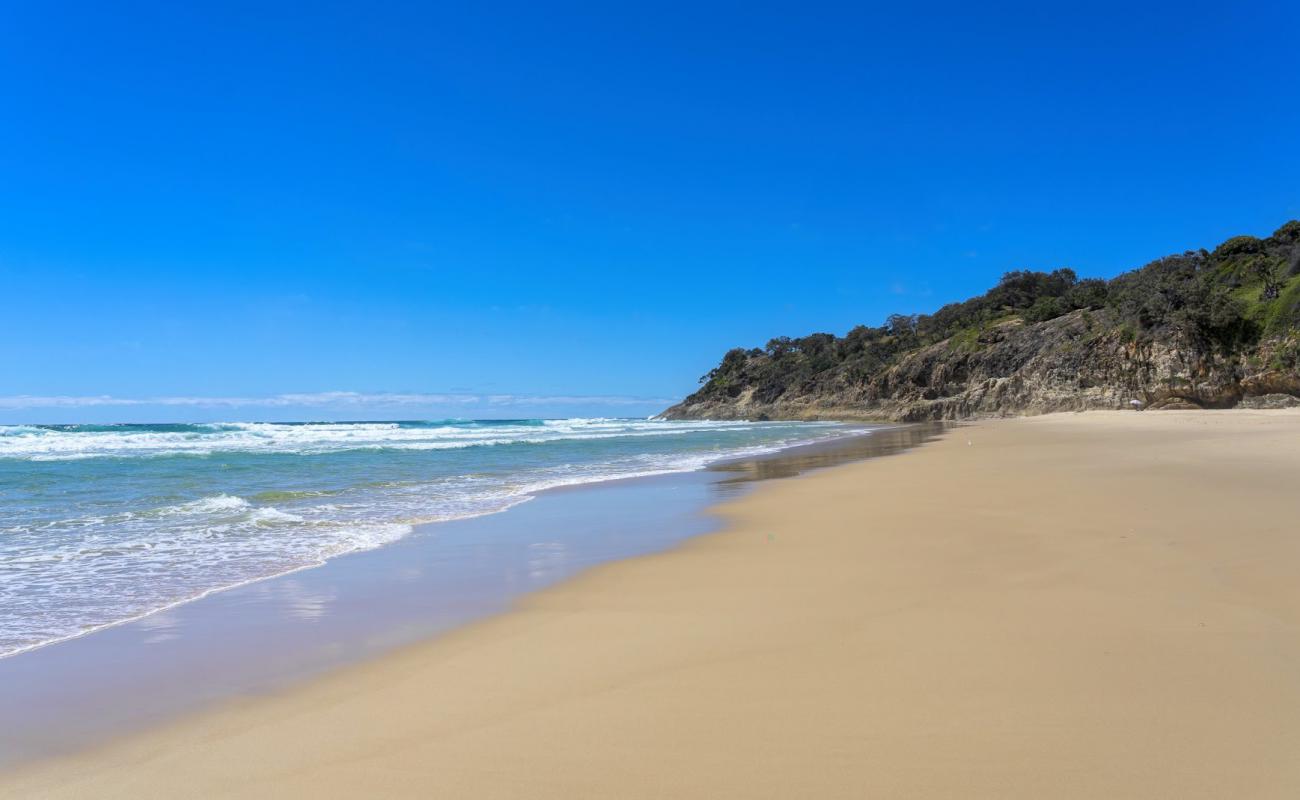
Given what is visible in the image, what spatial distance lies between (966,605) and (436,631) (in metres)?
3.38

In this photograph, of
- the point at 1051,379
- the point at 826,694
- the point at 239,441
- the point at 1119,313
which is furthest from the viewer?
the point at 1051,379

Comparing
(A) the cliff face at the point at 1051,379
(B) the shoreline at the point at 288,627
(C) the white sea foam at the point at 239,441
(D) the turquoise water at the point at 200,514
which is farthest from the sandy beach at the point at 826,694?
(A) the cliff face at the point at 1051,379

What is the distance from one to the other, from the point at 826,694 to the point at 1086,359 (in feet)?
146

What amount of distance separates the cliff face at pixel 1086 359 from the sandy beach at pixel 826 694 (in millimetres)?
30850

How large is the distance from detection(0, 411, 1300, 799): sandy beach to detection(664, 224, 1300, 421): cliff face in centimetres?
3085

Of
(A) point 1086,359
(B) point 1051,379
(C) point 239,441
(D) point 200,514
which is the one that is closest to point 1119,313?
(A) point 1086,359

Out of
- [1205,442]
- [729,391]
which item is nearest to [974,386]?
[1205,442]

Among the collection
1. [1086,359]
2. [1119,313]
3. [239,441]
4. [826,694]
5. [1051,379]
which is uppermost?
[1119,313]

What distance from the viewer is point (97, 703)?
3.54 m

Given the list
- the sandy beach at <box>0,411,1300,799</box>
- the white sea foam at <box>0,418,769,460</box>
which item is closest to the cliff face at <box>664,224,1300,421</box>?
the white sea foam at <box>0,418,769,460</box>

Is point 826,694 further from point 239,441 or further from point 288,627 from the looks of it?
point 239,441

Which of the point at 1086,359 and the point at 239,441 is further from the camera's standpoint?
the point at 1086,359

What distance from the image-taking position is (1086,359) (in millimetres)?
40219

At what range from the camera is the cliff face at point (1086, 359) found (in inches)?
1164
